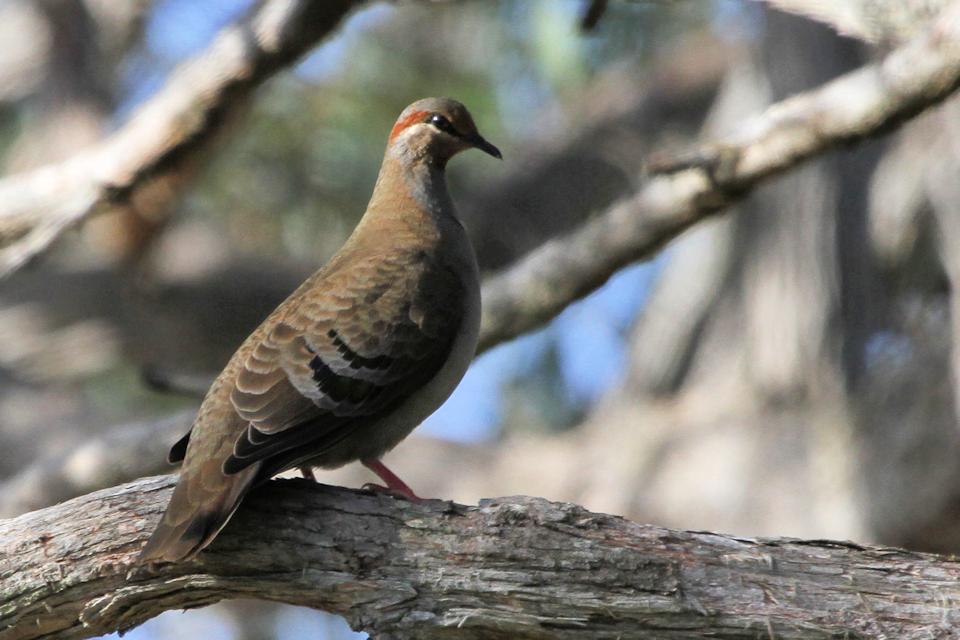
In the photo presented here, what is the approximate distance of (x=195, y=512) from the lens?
4473 mm

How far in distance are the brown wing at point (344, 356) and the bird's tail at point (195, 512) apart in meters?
0.06

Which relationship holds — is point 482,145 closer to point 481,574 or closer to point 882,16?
point 882,16

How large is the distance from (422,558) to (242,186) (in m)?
10.1

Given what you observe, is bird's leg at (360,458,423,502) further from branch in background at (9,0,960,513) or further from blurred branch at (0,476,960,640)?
branch in background at (9,0,960,513)

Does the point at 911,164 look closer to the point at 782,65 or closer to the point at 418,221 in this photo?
the point at 782,65

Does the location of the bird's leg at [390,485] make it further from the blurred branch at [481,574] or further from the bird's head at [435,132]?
the bird's head at [435,132]

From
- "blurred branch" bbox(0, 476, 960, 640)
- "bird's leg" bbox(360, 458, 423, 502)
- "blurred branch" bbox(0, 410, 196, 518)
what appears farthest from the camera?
"blurred branch" bbox(0, 410, 196, 518)

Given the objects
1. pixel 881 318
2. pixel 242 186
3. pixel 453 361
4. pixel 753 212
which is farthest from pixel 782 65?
pixel 453 361

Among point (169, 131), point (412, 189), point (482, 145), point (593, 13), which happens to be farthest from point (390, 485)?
point (169, 131)

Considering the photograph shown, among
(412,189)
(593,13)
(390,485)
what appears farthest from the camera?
(593,13)

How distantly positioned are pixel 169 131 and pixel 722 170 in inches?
111

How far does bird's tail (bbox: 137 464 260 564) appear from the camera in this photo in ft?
14.3

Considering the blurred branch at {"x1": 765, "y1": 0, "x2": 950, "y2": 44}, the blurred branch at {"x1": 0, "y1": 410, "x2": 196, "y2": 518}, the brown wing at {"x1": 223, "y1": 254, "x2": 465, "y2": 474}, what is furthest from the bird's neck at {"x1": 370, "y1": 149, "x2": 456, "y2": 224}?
the blurred branch at {"x1": 0, "y1": 410, "x2": 196, "y2": 518}

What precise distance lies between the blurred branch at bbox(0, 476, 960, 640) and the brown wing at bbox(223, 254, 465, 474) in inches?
8.7
